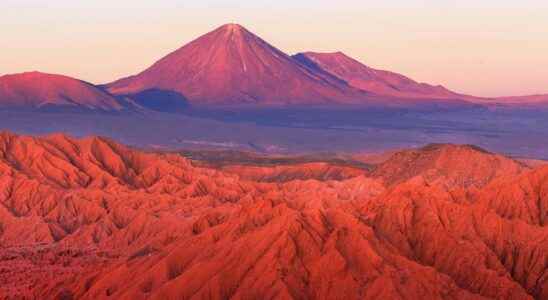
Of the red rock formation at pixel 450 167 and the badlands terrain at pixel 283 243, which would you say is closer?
the badlands terrain at pixel 283 243

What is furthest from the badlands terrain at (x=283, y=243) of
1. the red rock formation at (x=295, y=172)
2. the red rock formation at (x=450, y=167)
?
the red rock formation at (x=295, y=172)

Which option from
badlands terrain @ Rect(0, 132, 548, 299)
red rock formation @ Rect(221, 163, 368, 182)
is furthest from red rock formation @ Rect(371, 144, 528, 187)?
red rock formation @ Rect(221, 163, 368, 182)

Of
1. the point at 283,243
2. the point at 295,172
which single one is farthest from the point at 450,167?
the point at 283,243

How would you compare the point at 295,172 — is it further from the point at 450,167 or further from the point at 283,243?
the point at 283,243

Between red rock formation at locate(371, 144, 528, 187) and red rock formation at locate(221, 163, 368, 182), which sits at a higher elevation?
red rock formation at locate(371, 144, 528, 187)

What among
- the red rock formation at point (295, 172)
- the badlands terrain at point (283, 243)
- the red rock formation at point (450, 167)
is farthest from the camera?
the red rock formation at point (295, 172)

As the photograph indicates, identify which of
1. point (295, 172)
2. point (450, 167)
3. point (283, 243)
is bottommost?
point (295, 172)

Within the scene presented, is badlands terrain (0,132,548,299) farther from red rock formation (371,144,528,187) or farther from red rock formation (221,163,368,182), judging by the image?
red rock formation (221,163,368,182)

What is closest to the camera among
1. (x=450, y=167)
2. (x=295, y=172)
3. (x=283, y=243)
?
(x=283, y=243)

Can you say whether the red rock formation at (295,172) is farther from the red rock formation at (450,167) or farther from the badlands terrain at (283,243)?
the badlands terrain at (283,243)

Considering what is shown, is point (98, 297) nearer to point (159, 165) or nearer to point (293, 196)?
point (293, 196)
